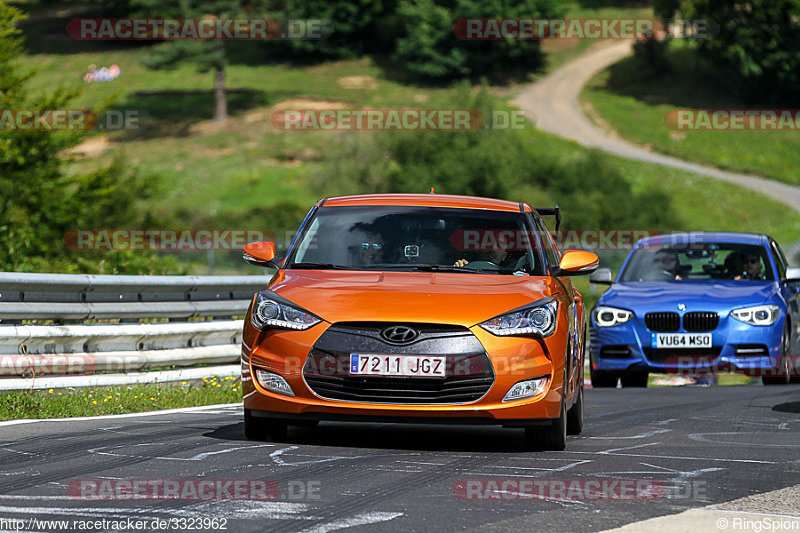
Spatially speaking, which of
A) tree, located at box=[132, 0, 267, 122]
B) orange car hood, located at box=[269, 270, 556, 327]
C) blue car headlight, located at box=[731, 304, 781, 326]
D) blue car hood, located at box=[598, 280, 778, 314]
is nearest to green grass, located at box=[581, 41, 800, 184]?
tree, located at box=[132, 0, 267, 122]

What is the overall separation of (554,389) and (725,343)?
258 inches

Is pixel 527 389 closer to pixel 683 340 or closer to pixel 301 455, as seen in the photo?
pixel 301 455

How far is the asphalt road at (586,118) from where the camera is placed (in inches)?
2817

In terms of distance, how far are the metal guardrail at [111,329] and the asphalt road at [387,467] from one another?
0.84m

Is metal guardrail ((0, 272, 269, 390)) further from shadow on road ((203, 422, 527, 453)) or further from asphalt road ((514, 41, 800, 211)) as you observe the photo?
asphalt road ((514, 41, 800, 211))

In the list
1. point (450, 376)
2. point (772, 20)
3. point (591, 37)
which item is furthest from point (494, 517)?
point (591, 37)

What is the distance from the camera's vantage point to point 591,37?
373 feet

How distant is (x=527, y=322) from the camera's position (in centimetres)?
780

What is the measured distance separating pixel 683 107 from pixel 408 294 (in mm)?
86602

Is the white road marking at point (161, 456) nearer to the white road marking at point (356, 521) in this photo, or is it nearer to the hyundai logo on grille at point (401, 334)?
the hyundai logo on grille at point (401, 334)

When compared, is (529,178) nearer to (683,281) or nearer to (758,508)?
(683,281)

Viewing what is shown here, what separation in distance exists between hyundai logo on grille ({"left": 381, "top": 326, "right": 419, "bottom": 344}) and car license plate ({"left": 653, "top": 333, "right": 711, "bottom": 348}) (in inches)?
276

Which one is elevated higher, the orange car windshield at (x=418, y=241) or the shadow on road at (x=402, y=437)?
the orange car windshield at (x=418, y=241)

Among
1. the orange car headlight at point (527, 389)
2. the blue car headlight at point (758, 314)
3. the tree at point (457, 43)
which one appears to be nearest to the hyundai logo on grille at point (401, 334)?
the orange car headlight at point (527, 389)
